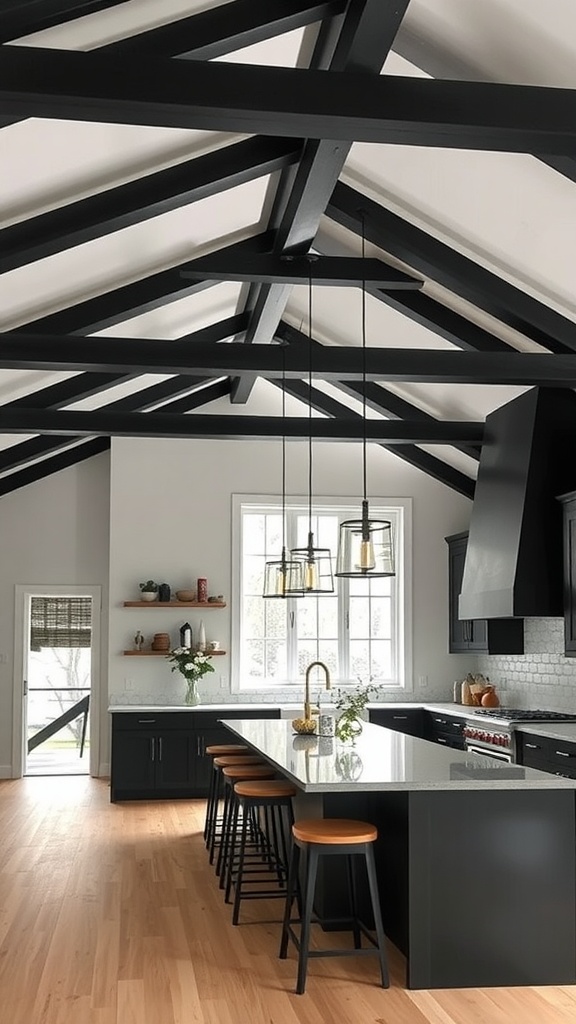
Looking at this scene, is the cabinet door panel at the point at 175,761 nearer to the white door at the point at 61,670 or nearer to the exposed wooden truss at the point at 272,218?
the white door at the point at 61,670

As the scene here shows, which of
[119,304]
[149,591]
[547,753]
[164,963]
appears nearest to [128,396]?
[149,591]

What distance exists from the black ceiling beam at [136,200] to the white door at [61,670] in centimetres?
620

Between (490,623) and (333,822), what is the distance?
193 inches

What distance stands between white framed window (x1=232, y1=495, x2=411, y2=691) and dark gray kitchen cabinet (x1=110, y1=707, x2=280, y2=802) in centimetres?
84

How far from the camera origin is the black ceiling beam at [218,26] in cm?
408

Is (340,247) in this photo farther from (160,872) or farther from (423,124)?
(160,872)

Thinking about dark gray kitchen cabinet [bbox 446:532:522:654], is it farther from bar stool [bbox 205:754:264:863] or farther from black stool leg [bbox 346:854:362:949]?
black stool leg [bbox 346:854:362:949]

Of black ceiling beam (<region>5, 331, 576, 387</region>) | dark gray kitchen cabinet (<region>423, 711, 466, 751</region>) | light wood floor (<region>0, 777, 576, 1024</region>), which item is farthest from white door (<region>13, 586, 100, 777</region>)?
black ceiling beam (<region>5, 331, 576, 387</region>)

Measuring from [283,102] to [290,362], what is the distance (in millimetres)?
3358

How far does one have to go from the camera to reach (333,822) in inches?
186

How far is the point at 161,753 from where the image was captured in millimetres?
9531

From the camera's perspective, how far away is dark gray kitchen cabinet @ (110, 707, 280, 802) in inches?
372

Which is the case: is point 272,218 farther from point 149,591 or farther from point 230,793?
point 149,591

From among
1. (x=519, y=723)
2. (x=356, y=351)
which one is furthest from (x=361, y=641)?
(x=356, y=351)
